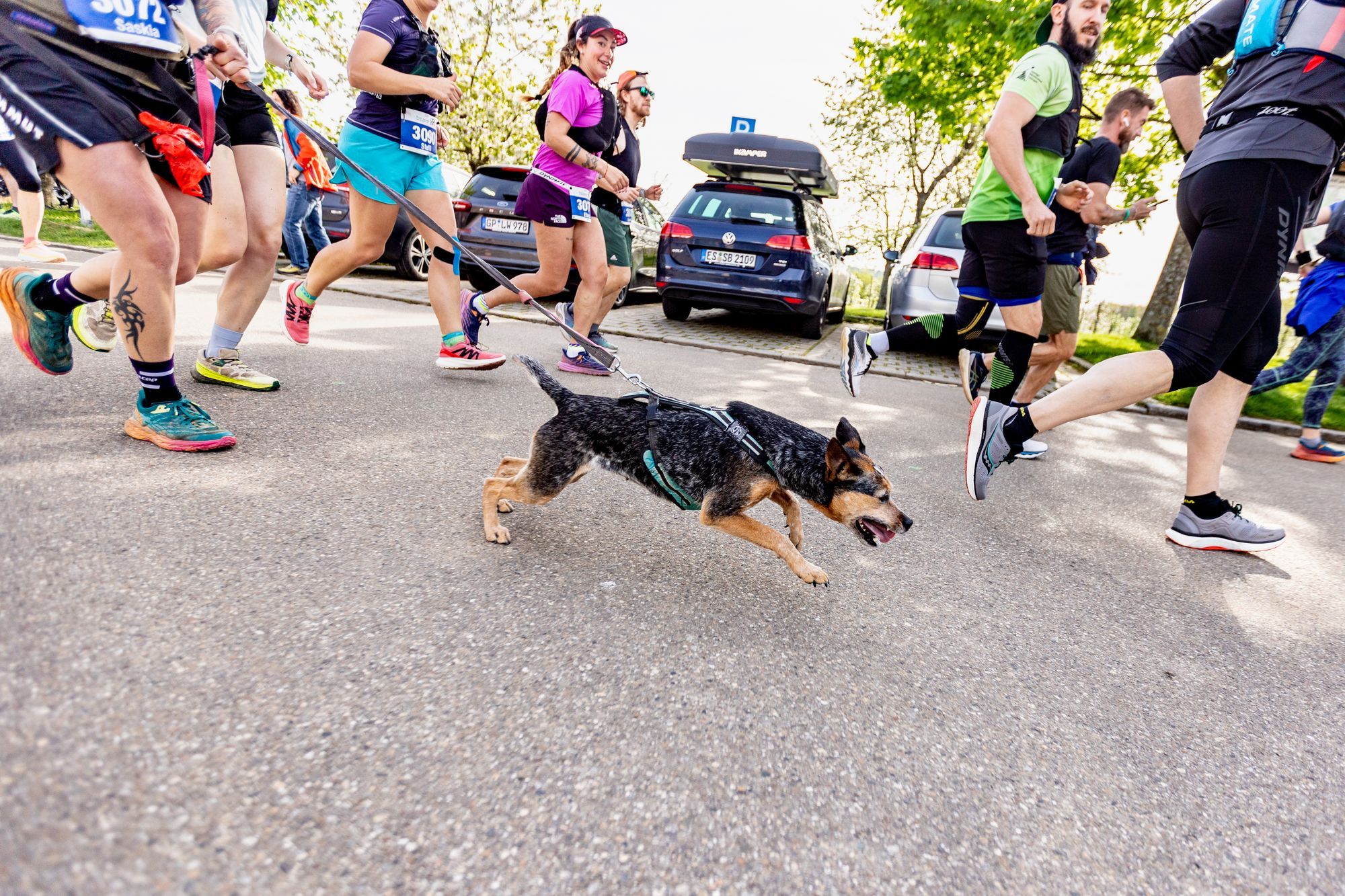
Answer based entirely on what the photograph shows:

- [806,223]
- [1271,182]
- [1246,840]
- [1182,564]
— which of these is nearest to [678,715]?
[1246,840]

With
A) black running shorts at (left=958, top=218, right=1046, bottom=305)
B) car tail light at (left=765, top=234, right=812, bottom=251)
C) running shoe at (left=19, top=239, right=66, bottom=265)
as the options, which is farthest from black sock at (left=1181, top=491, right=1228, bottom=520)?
running shoe at (left=19, top=239, right=66, bottom=265)

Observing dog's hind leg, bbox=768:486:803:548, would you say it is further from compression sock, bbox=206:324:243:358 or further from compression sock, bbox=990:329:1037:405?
compression sock, bbox=206:324:243:358

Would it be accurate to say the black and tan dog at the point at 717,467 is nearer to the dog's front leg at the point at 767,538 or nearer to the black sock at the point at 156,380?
the dog's front leg at the point at 767,538

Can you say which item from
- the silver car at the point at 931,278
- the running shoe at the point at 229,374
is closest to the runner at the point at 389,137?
the running shoe at the point at 229,374

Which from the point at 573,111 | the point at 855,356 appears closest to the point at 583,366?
the point at 573,111

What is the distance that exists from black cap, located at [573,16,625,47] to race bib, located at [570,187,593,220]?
1.04 meters

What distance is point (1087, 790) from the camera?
66.3 inches

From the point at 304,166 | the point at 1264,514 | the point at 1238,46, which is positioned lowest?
the point at 1264,514

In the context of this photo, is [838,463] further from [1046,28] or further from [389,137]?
[389,137]

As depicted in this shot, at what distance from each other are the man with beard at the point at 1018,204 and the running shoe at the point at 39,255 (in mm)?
9723

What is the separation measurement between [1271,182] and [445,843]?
12.3ft

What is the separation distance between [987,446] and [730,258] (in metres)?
6.48

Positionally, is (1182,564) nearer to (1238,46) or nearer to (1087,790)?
(1087,790)

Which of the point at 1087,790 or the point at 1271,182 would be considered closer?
the point at 1087,790
